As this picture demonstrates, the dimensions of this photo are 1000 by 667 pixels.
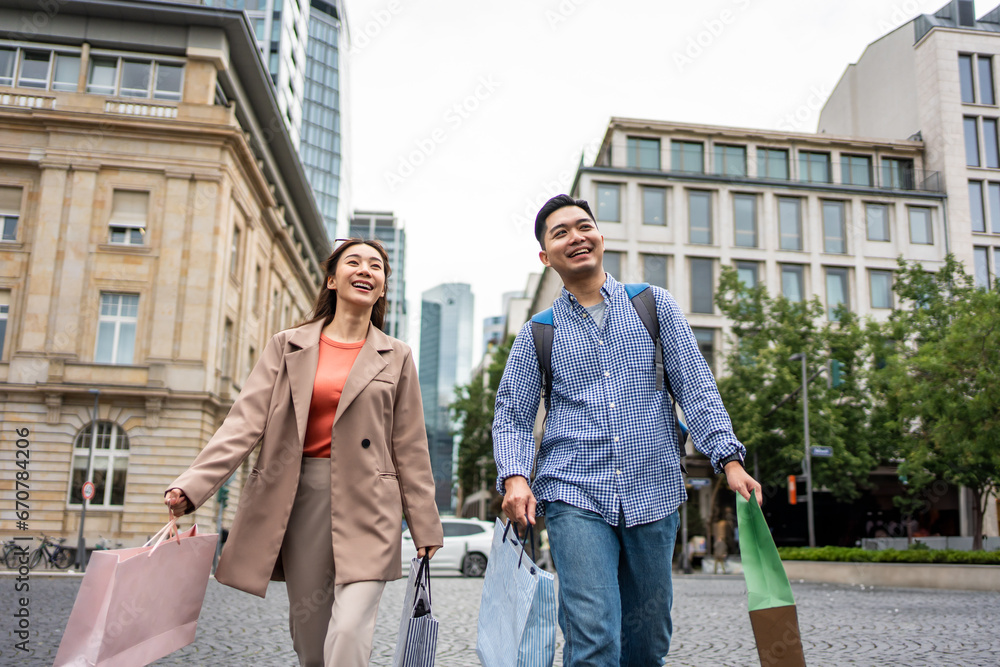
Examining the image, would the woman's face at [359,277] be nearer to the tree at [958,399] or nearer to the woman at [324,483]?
the woman at [324,483]

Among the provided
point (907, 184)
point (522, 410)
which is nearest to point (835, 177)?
point (907, 184)

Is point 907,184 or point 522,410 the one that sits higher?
point 907,184

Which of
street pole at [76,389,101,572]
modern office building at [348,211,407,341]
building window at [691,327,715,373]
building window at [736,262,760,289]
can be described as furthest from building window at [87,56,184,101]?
modern office building at [348,211,407,341]

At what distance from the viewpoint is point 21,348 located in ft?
99.9

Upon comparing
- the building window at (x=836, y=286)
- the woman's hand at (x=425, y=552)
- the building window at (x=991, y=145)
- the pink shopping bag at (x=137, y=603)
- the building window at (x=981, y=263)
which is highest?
the building window at (x=991, y=145)

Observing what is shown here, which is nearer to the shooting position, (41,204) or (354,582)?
(354,582)

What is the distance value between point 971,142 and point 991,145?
1003 mm

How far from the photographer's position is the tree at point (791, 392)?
1159 inches

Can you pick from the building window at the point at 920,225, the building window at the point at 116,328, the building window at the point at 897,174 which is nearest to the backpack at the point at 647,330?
the building window at the point at 116,328

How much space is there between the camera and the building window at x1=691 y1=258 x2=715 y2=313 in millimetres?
42156

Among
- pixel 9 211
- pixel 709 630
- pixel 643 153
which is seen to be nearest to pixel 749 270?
pixel 643 153

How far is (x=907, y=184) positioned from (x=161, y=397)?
35886 mm

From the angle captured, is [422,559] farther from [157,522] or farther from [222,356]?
[222,356]

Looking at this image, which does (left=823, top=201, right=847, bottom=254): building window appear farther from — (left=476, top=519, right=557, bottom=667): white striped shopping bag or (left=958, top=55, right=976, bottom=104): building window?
(left=476, top=519, right=557, bottom=667): white striped shopping bag
